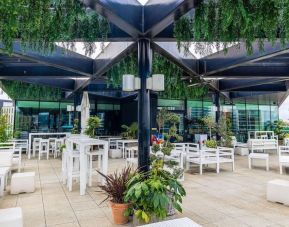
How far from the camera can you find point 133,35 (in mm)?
4699

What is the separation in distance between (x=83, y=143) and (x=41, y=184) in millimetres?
1966

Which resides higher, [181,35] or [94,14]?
[94,14]

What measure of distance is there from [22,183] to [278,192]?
203 inches

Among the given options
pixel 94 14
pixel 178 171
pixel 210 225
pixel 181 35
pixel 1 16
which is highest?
pixel 94 14

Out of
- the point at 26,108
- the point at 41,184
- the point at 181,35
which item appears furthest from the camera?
the point at 26,108

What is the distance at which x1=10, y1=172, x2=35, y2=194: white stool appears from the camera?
16.3 feet

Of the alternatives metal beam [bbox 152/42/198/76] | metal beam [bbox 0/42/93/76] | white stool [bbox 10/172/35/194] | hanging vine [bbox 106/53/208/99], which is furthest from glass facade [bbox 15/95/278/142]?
white stool [bbox 10/172/35/194]

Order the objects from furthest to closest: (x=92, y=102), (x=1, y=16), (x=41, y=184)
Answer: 1. (x=92, y=102)
2. (x=41, y=184)
3. (x=1, y=16)

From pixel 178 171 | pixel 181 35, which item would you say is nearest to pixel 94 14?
pixel 181 35

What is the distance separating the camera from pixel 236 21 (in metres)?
3.24

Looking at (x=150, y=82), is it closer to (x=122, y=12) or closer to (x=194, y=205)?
(x=122, y=12)

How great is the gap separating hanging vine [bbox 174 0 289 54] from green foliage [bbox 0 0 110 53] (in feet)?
5.30

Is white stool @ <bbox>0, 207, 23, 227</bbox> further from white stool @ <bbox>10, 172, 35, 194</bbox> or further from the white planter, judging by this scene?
the white planter

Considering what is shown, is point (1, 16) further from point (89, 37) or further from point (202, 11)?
point (202, 11)
